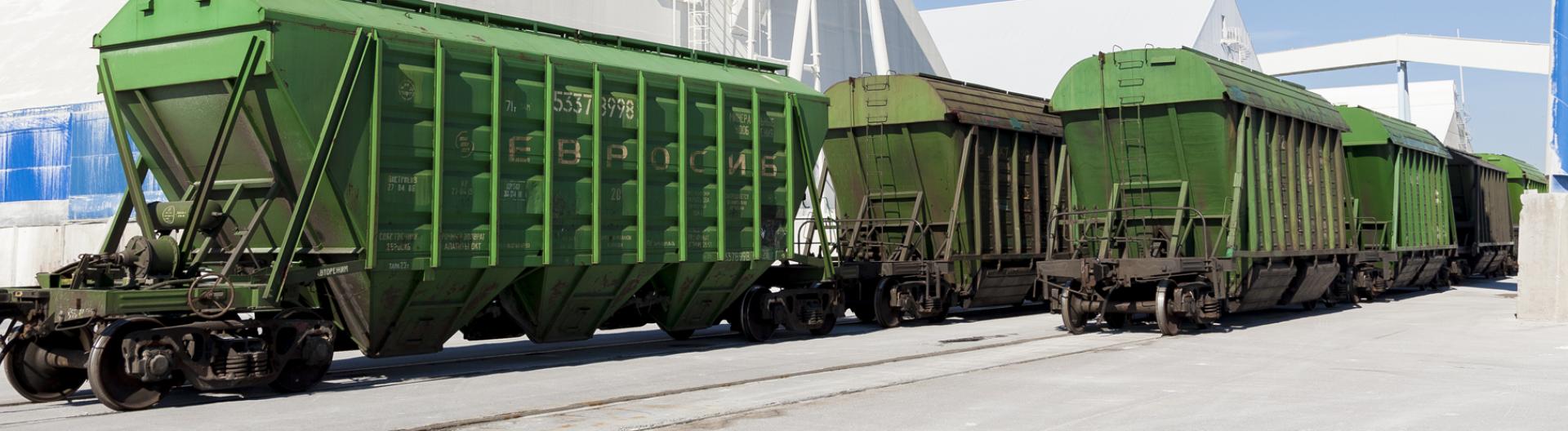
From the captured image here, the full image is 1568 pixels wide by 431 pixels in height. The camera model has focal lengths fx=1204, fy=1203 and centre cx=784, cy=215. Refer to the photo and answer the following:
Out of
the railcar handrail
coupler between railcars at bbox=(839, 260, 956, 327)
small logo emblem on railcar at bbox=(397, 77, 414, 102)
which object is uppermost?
small logo emblem on railcar at bbox=(397, 77, 414, 102)

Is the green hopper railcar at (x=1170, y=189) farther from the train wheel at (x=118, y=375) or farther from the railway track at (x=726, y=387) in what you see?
the train wheel at (x=118, y=375)

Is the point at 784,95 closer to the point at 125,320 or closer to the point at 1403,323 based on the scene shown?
the point at 125,320

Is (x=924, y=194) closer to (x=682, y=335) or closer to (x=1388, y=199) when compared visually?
(x=682, y=335)

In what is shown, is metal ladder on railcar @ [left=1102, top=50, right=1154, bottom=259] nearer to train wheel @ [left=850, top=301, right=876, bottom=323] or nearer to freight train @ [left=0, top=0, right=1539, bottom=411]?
freight train @ [left=0, top=0, right=1539, bottom=411]

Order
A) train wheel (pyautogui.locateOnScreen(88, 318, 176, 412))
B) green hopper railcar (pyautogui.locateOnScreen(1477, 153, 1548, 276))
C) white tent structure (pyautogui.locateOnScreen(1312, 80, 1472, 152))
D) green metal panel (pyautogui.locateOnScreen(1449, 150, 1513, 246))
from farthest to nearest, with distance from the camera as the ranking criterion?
white tent structure (pyautogui.locateOnScreen(1312, 80, 1472, 152)) → green hopper railcar (pyautogui.locateOnScreen(1477, 153, 1548, 276)) → green metal panel (pyautogui.locateOnScreen(1449, 150, 1513, 246)) → train wheel (pyautogui.locateOnScreen(88, 318, 176, 412))

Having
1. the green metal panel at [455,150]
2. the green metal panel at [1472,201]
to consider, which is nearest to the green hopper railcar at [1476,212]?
the green metal panel at [1472,201]

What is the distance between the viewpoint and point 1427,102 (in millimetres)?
80312

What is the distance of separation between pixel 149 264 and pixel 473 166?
2909 mm

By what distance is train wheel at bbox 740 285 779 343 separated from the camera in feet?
50.2

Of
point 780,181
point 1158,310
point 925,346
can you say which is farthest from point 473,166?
point 1158,310

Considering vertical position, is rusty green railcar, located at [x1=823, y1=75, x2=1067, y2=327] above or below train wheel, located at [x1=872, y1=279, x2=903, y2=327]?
above

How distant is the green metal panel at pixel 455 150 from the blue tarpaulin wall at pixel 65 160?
2797 centimetres

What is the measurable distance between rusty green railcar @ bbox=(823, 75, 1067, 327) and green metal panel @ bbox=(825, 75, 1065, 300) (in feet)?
0.06

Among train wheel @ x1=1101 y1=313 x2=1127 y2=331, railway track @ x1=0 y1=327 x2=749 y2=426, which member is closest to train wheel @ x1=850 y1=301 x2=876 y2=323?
railway track @ x1=0 y1=327 x2=749 y2=426
